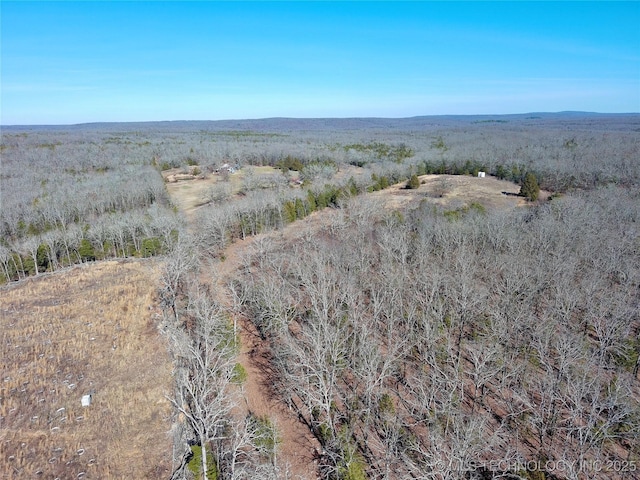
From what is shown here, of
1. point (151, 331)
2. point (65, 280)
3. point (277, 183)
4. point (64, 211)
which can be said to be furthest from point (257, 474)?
point (277, 183)

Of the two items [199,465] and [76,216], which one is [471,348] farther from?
[76,216]

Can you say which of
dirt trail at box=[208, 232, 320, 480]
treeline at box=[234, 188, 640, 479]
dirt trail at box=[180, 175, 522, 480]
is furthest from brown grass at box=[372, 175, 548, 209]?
dirt trail at box=[208, 232, 320, 480]

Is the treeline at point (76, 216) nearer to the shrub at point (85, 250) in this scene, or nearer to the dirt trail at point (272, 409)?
the shrub at point (85, 250)

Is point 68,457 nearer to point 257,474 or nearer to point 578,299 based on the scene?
point 257,474

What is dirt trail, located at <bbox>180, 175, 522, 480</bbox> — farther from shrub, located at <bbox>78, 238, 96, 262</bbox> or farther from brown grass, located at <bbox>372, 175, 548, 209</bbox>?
shrub, located at <bbox>78, 238, 96, 262</bbox>

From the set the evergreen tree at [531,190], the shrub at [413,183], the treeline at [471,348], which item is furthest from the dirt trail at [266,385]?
the shrub at [413,183]

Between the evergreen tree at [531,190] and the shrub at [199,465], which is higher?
the evergreen tree at [531,190]
